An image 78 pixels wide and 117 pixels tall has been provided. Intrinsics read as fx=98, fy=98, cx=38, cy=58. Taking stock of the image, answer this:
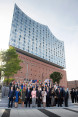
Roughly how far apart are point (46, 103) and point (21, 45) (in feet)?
169

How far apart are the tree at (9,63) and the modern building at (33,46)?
1050 inches

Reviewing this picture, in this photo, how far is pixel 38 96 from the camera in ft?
31.2

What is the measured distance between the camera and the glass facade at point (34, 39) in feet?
192

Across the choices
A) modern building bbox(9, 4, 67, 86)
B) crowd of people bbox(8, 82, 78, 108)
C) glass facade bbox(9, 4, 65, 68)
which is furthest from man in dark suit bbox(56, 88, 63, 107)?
glass facade bbox(9, 4, 65, 68)

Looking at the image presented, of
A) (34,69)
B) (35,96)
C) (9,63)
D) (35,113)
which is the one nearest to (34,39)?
(34,69)

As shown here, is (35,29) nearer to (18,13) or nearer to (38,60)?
(18,13)

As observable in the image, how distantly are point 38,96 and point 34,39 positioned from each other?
61.7 meters

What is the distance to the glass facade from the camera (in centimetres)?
5845

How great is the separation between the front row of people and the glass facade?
4654cm

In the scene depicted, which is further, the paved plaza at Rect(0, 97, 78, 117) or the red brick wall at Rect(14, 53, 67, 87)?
the red brick wall at Rect(14, 53, 67, 87)

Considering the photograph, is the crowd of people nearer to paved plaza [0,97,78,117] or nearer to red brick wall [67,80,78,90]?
paved plaza [0,97,78,117]

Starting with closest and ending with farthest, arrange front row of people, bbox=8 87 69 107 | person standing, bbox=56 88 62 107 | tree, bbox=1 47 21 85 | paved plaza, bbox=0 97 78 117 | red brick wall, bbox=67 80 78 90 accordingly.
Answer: paved plaza, bbox=0 97 78 117, front row of people, bbox=8 87 69 107, person standing, bbox=56 88 62 107, tree, bbox=1 47 21 85, red brick wall, bbox=67 80 78 90

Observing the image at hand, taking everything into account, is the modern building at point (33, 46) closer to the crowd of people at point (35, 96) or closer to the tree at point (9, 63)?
the tree at point (9, 63)

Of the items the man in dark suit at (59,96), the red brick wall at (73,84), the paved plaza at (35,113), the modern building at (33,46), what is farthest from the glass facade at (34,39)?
the paved plaza at (35,113)
